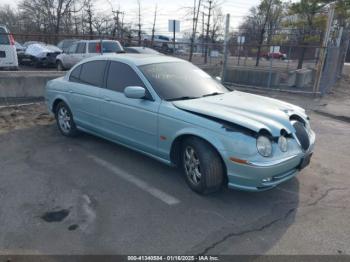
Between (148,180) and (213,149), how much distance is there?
1159mm

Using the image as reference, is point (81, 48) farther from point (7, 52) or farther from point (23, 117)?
point (23, 117)

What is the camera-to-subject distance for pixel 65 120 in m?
6.05

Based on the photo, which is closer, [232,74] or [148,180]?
[148,180]

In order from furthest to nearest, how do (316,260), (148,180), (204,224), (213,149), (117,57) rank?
1. (117,57)
2. (148,180)
3. (213,149)
4. (204,224)
5. (316,260)

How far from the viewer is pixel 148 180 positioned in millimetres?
4305

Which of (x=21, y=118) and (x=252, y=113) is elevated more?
(x=252, y=113)

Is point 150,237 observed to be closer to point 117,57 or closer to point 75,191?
point 75,191

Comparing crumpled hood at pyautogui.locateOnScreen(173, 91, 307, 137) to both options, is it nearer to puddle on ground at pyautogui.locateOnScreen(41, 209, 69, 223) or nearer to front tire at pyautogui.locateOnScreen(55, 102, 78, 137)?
puddle on ground at pyautogui.locateOnScreen(41, 209, 69, 223)

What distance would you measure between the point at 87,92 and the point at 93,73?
0.35 metres

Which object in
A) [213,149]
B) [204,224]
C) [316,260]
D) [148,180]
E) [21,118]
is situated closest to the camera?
[316,260]

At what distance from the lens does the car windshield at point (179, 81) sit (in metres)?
4.30

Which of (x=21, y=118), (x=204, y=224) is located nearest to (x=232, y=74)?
(x=21, y=118)

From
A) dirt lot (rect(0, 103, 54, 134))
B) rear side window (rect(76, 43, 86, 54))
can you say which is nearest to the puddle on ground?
dirt lot (rect(0, 103, 54, 134))

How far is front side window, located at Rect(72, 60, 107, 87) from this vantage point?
5.17 meters
